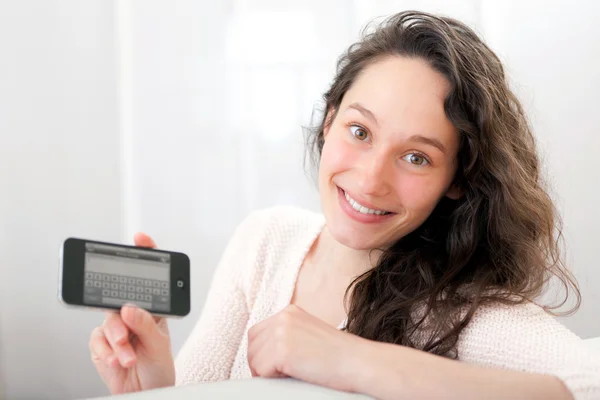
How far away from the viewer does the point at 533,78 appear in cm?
183

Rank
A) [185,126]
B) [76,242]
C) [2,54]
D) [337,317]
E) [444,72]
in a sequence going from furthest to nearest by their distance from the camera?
[185,126] < [2,54] < [337,317] < [444,72] < [76,242]

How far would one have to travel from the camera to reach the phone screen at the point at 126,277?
0.92 meters

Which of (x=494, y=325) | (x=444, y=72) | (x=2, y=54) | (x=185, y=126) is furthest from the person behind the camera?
(x=185, y=126)

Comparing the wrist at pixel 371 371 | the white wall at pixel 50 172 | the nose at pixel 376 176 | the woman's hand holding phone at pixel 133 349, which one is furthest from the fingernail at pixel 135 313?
the white wall at pixel 50 172

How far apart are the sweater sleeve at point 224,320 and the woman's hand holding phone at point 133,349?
292 millimetres

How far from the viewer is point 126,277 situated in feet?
3.12

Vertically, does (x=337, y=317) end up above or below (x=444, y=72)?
below

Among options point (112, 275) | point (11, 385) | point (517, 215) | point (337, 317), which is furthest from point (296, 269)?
point (11, 385)

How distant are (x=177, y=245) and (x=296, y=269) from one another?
774 mm

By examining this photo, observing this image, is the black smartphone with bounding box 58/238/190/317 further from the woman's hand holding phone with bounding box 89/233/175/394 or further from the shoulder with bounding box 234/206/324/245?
the shoulder with bounding box 234/206/324/245

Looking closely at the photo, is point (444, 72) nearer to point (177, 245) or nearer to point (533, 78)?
point (533, 78)

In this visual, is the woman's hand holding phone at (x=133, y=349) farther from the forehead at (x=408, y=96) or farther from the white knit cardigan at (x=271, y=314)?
the forehead at (x=408, y=96)

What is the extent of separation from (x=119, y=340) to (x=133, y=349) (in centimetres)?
7

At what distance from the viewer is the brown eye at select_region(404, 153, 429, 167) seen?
3.91ft
